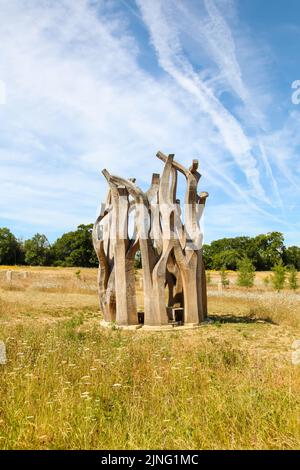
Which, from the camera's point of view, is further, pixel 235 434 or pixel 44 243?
pixel 44 243

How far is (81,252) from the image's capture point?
213ft

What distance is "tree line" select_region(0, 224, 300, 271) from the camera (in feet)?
213

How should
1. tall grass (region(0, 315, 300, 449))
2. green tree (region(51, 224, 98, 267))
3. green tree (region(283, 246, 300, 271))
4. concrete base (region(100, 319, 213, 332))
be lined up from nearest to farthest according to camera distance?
1. tall grass (region(0, 315, 300, 449))
2. concrete base (region(100, 319, 213, 332))
3. green tree (region(51, 224, 98, 267))
4. green tree (region(283, 246, 300, 271))

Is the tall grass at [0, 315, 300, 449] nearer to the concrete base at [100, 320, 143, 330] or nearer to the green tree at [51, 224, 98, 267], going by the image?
the concrete base at [100, 320, 143, 330]

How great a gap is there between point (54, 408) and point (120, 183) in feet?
26.6

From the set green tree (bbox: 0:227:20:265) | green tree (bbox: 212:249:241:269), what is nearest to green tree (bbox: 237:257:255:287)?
green tree (bbox: 212:249:241:269)

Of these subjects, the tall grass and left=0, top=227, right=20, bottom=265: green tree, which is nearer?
the tall grass

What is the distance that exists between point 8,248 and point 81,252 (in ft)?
39.0

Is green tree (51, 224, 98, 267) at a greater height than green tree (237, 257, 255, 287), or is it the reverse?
green tree (51, 224, 98, 267)

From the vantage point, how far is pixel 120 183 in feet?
37.5

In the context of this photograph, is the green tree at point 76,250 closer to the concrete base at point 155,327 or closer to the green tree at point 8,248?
the green tree at point 8,248

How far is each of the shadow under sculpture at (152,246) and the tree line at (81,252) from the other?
52.1 m
